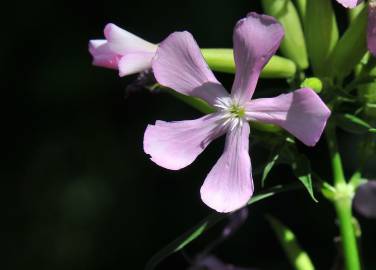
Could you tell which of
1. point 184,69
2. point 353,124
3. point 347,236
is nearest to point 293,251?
point 347,236

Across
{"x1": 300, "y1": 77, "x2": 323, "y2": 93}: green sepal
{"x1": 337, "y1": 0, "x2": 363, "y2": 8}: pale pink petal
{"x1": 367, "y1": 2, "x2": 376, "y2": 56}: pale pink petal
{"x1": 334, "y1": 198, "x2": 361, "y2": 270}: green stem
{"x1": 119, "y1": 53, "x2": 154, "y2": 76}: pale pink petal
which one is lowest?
{"x1": 334, "y1": 198, "x2": 361, "y2": 270}: green stem

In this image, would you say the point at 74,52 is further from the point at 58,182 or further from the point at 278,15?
the point at 278,15

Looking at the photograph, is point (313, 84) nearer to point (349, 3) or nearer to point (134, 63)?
point (349, 3)

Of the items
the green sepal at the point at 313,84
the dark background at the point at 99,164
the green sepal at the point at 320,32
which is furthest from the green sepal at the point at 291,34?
the dark background at the point at 99,164

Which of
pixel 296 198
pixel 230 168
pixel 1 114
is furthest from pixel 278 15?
pixel 1 114

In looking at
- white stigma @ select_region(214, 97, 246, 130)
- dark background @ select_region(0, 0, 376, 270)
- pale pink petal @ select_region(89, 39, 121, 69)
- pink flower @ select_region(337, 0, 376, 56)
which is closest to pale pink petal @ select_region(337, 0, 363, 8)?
pink flower @ select_region(337, 0, 376, 56)

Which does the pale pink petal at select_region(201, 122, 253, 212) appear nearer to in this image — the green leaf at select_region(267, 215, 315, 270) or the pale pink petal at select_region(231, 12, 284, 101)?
the pale pink petal at select_region(231, 12, 284, 101)
